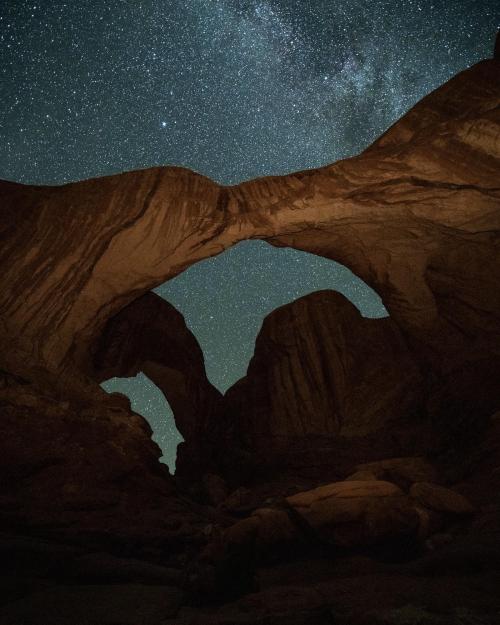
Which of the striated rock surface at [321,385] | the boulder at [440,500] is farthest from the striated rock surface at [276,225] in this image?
the boulder at [440,500]

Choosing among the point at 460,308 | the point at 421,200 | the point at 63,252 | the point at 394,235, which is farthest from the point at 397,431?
the point at 63,252

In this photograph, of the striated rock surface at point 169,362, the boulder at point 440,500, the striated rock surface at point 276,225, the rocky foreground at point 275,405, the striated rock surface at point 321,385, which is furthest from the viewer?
the striated rock surface at point 321,385

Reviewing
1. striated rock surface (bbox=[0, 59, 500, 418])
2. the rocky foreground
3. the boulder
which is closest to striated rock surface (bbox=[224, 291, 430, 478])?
the rocky foreground

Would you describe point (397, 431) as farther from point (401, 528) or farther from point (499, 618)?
point (499, 618)

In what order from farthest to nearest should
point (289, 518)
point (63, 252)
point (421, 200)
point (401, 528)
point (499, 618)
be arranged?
1. point (421, 200)
2. point (63, 252)
3. point (289, 518)
4. point (401, 528)
5. point (499, 618)

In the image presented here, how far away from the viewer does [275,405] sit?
17828 mm

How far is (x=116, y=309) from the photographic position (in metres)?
12.2

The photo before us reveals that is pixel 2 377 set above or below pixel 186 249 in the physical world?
below

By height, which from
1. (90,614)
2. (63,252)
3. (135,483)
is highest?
(63,252)

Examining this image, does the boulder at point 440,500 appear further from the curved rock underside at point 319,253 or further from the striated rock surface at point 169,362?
the striated rock surface at point 169,362

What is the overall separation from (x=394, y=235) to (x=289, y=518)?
9859 mm

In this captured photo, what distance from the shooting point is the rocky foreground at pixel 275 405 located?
4.26 meters

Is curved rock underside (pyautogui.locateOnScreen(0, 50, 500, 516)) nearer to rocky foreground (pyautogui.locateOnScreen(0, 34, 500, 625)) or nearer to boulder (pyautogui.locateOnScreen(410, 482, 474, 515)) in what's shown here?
rocky foreground (pyautogui.locateOnScreen(0, 34, 500, 625))

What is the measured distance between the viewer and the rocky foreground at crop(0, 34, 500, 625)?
4.26 m
